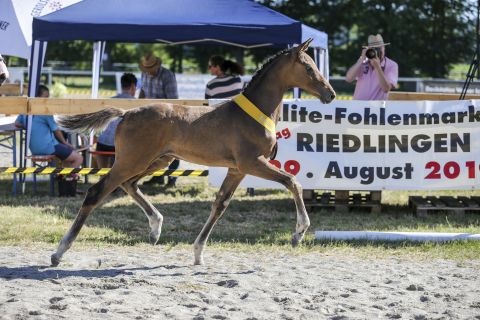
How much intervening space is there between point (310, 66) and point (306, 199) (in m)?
3.39

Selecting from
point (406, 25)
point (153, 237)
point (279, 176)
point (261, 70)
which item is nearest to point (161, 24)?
point (261, 70)

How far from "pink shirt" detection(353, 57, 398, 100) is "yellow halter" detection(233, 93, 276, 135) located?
3.83 meters

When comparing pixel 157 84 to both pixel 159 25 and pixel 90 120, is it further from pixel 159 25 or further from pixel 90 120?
pixel 90 120

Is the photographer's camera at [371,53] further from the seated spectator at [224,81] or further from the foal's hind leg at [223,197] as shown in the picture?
the foal's hind leg at [223,197]

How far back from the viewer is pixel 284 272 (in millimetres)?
6555

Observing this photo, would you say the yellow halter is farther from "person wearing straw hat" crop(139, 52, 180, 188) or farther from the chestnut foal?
"person wearing straw hat" crop(139, 52, 180, 188)

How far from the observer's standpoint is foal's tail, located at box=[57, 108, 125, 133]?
23.0ft

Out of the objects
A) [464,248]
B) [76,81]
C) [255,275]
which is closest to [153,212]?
[255,275]

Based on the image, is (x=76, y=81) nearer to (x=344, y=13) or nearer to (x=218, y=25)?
(x=344, y=13)

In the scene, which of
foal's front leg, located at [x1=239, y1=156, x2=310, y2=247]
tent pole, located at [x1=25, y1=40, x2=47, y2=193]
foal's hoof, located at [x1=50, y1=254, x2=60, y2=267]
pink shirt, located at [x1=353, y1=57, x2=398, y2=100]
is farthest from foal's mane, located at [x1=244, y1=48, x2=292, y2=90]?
tent pole, located at [x1=25, y1=40, x2=47, y2=193]

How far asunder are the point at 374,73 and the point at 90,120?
479cm

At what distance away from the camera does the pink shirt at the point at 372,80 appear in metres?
10.4

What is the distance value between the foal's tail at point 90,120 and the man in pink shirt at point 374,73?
14.2ft

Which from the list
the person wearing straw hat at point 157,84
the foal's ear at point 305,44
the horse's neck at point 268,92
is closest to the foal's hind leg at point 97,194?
the horse's neck at point 268,92
